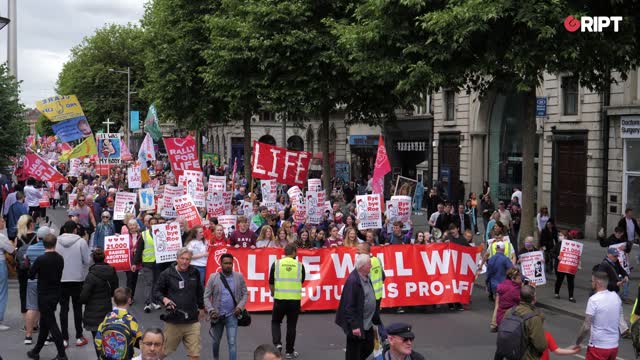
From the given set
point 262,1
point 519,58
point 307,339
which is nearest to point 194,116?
point 262,1

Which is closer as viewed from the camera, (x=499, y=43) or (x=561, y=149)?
(x=499, y=43)

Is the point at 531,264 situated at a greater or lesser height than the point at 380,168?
lesser

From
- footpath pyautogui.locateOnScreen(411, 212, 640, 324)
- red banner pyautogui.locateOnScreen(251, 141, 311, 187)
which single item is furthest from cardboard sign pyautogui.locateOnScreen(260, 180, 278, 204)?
footpath pyautogui.locateOnScreen(411, 212, 640, 324)

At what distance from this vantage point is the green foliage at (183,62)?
33406 millimetres

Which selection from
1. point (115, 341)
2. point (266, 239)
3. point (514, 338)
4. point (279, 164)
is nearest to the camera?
point (115, 341)

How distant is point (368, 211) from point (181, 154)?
8.58m

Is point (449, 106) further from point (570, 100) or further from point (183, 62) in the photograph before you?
point (183, 62)

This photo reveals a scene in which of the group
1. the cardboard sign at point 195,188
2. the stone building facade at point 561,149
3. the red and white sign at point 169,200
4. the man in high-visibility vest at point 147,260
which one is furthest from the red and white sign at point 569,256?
the red and white sign at point 169,200

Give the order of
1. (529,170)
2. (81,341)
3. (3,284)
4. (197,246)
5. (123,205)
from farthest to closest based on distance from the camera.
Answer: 1. (123,205)
2. (529,170)
3. (197,246)
4. (3,284)
5. (81,341)

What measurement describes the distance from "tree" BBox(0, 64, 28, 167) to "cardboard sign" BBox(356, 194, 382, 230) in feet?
38.3

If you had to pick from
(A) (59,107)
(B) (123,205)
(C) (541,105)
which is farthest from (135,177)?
(C) (541,105)

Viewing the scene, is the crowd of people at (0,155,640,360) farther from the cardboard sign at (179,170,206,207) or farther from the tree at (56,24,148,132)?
the tree at (56,24,148,132)

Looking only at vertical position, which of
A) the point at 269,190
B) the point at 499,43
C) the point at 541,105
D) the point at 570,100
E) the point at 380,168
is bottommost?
the point at 269,190

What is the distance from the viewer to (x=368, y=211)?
1781 centimetres
